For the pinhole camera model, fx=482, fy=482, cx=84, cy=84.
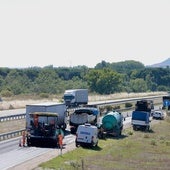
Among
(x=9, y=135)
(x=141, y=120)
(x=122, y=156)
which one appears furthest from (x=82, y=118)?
(x=122, y=156)

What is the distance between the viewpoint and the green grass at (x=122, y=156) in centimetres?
3519

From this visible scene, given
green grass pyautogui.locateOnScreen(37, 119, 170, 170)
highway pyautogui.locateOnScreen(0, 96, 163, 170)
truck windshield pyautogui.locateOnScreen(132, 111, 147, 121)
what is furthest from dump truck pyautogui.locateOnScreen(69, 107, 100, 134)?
truck windshield pyautogui.locateOnScreen(132, 111, 147, 121)

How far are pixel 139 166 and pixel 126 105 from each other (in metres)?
65.9

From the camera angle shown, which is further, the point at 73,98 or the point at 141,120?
the point at 73,98

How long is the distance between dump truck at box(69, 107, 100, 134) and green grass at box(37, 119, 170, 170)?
A: 10.7 ft

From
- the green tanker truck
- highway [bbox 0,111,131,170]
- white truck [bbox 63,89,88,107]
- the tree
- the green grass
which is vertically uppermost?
the tree

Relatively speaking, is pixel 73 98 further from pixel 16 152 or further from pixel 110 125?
pixel 16 152

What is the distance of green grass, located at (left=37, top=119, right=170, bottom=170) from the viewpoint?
35.2 m

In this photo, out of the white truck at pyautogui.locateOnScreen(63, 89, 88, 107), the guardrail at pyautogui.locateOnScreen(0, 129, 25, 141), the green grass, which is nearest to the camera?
the green grass

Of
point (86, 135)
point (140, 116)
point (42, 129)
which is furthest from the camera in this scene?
point (140, 116)

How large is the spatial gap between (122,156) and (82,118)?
12118 mm

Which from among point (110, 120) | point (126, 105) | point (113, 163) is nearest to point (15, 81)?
point (126, 105)

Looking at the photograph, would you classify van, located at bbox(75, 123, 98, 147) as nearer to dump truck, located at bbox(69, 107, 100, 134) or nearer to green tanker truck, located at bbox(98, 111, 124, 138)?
dump truck, located at bbox(69, 107, 100, 134)

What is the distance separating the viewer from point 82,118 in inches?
2042
